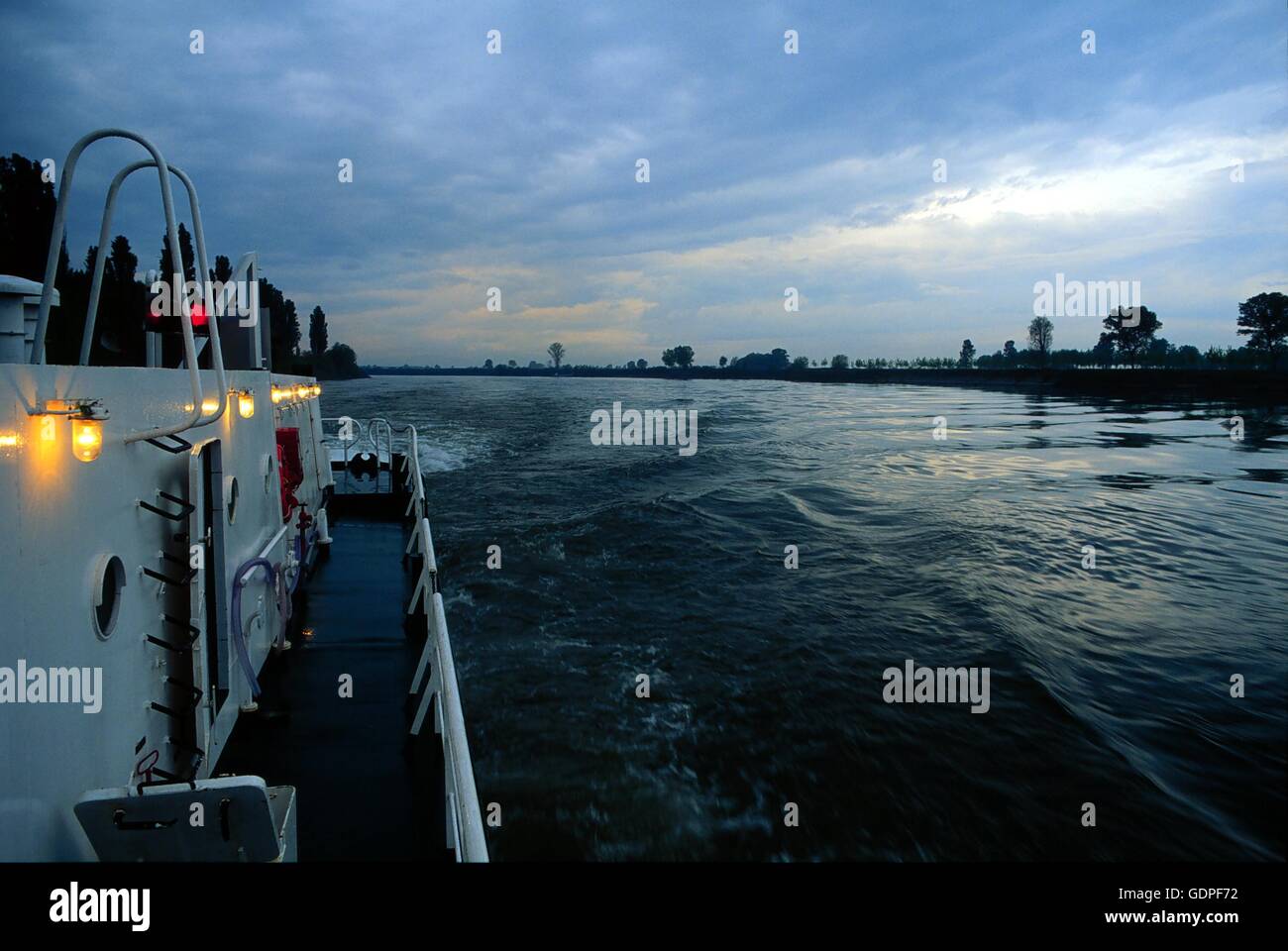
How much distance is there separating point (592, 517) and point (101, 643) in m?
18.9

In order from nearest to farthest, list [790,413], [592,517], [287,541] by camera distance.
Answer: [287,541]
[592,517]
[790,413]

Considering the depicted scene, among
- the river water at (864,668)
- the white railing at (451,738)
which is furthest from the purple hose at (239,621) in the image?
the river water at (864,668)

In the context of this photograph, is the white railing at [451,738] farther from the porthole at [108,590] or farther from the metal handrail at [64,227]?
the metal handrail at [64,227]

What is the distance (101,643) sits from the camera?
3.91m

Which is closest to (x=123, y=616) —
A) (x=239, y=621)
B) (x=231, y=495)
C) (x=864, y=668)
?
(x=239, y=621)

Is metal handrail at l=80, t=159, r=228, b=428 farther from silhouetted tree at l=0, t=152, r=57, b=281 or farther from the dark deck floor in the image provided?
silhouetted tree at l=0, t=152, r=57, b=281

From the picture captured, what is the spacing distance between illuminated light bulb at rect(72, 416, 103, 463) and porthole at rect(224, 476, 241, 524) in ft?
8.42

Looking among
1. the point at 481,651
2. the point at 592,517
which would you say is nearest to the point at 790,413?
the point at 592,517

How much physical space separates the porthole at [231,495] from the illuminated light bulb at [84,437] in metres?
2.57

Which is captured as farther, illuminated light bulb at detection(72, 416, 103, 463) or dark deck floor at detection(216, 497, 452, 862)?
dark deck floor at detection(216, 497, 452, 862)

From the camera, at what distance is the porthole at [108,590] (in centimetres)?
392

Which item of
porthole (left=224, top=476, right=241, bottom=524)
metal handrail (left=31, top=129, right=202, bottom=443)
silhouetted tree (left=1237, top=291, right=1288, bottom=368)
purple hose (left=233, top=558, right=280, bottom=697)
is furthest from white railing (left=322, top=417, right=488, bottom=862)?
silhouetted tree (left=1237, top=291, right=1288, bottom=368)

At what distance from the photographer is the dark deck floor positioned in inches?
207
